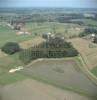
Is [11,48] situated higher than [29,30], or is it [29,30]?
[11,48]

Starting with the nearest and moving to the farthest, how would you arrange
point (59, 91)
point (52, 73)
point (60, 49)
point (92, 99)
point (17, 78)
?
1. point (92, 99)
2. point (59, 91)
3. point (17, 78)
4. point (52, 73)
5. point (60, 49)

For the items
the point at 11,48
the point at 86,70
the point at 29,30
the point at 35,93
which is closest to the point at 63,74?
the point at 86,70

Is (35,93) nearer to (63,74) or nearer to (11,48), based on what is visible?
(63,74)

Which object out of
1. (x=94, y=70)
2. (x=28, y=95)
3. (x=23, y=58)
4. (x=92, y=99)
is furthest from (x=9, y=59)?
(x=92, y=99)

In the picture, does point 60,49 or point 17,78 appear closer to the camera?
point 17,78

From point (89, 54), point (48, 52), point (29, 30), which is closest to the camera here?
point (48, 52)

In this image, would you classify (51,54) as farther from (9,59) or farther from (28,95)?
(28,95)

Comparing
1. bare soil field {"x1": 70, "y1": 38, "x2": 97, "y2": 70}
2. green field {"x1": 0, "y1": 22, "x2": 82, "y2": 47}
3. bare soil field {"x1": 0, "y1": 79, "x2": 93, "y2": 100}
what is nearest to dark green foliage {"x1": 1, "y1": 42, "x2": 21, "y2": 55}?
green field {"x1": 0, "y1": 22, "x2": 82, "y2": 47}
